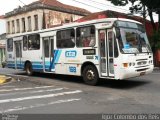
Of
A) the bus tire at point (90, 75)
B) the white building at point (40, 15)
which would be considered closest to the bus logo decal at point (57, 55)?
the bus tire at point (90, 75)

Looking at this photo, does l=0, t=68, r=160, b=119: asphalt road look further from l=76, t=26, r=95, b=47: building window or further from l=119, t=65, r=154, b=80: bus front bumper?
l=76, t=26, r=95, b=47: building window

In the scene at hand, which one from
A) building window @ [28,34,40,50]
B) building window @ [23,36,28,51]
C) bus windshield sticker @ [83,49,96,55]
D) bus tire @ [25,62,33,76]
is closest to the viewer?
bus windshield sticker @ [83,49,96,55]

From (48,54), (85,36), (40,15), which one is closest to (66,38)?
(85,36)

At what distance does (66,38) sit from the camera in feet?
54.4

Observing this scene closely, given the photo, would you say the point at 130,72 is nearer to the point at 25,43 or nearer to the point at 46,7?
the point at 25,43

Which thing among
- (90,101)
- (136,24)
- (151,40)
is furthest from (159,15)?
(90,101)

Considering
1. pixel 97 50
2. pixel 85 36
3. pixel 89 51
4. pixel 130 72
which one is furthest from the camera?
pixel 85 36

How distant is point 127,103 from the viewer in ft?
34.0

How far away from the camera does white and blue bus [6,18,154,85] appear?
44.8ft

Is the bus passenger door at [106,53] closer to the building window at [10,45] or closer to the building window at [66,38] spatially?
the building window at [66,38]

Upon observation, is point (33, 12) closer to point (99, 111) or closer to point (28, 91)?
point (28, 91)

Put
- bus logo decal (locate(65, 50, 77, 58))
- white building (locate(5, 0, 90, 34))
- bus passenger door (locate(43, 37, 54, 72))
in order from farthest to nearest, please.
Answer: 1. white building (locate(5, 0, 90, 34))
2. bus passenger door (locate(43, 37, 54, 72))
3. bus logo decal (locate(65, 50, 77, 58))

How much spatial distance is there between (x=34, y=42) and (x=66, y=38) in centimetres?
361

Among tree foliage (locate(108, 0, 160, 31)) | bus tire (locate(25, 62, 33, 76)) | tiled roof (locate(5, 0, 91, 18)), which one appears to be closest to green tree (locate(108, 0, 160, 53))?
tree foliage (locate(108, 0, 160, 31))
